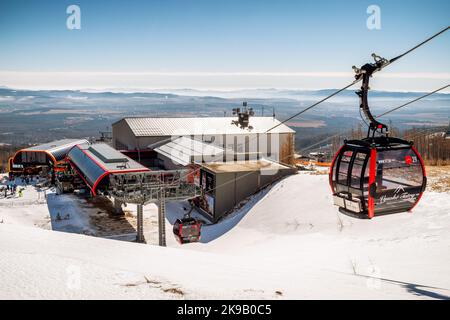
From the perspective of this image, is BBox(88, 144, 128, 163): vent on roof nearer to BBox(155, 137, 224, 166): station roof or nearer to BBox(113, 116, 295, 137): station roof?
BBox(155, 137, 224, 166): station roof

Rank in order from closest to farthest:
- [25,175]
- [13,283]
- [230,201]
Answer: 1. [13,283]
2. [230,201]
3. [25,175]

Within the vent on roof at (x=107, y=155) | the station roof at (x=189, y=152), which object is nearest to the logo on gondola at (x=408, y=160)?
the station roof at (x=189, y=152)

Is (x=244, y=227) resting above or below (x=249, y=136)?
below

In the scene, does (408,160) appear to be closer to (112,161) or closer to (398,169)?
(398,169)

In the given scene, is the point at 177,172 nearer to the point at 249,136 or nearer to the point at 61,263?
the point at 61,263

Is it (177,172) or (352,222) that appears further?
(177,172)

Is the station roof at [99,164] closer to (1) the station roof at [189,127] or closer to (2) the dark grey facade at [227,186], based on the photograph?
(2) the dark grey facade at [227,186]

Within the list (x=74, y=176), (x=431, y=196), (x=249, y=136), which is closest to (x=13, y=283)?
(x=431, y=196)
